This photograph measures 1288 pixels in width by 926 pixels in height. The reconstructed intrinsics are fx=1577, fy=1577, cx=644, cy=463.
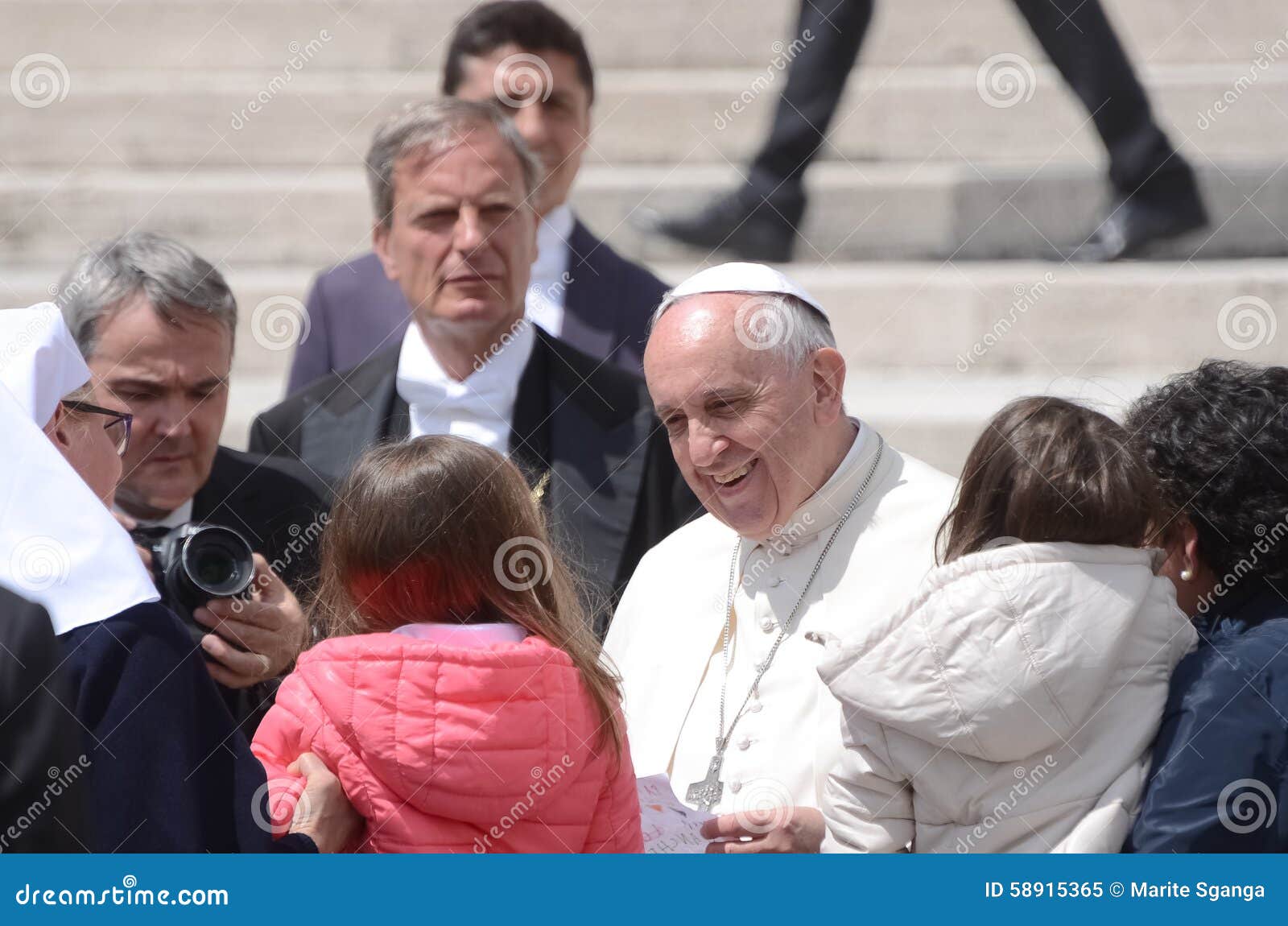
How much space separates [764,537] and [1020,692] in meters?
1.02

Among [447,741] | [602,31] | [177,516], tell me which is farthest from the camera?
[602,31]

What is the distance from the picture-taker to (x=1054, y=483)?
7.85ft

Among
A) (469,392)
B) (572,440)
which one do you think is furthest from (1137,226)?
(469,392)

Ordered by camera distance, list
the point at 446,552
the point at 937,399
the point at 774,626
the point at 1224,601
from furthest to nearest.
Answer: the point at 937,399 → the point at 774,626 → the point at 1224,601 → the point at 446,552

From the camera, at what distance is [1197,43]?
20.6 feet

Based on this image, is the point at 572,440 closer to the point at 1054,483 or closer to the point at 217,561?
the point at 217,561

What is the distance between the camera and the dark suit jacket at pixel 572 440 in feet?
12.4

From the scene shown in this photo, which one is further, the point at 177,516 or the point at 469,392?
the point at 469,392

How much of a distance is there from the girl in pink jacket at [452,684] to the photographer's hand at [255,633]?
51 cm

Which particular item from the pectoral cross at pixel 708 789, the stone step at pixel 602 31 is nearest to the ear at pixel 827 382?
the pectoral cross at pixel 708 789

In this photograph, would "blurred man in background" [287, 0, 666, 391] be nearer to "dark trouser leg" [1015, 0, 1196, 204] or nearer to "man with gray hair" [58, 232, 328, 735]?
"man with gray hair" [58, 232, 328, 735]

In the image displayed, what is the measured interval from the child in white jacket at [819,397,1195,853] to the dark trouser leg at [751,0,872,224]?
377cm

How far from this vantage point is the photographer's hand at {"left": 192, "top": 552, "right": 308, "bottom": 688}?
9.56 ft

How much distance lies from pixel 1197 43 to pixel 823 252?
5.67ft
